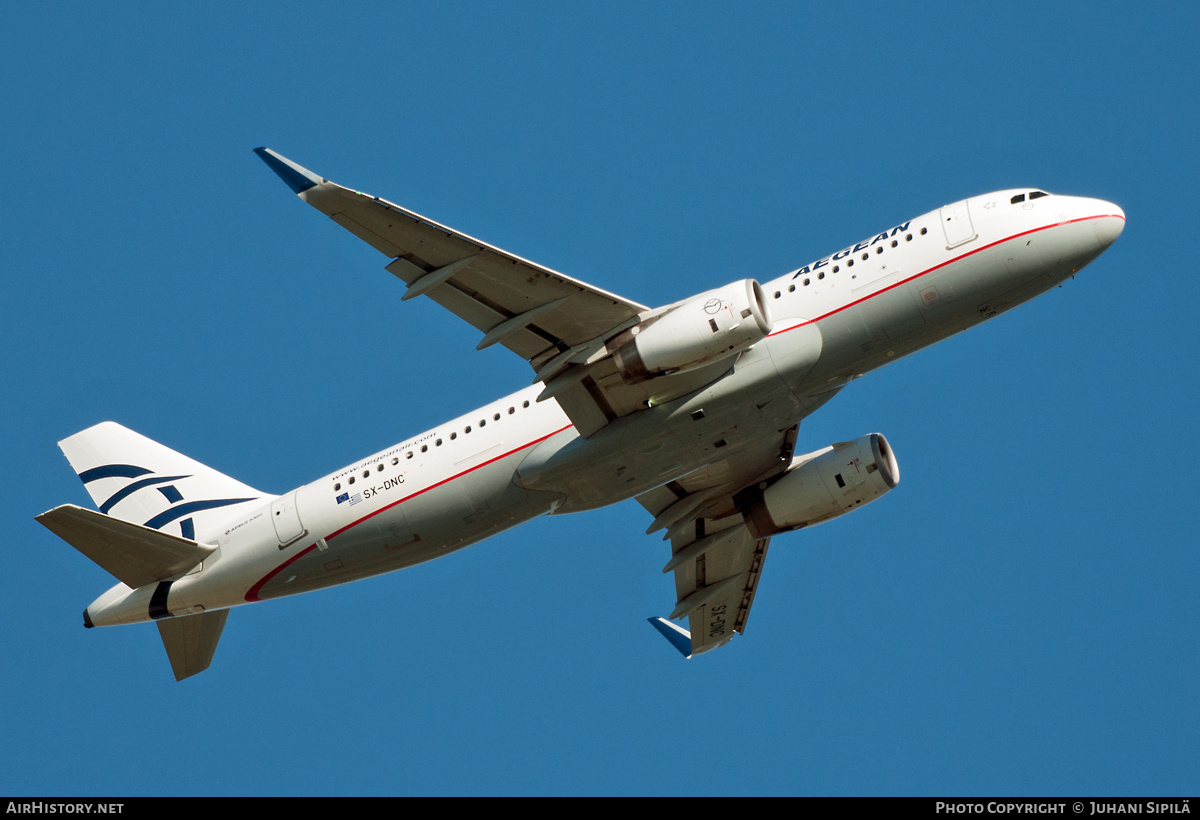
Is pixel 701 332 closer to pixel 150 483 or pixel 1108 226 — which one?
pixel 1108 226

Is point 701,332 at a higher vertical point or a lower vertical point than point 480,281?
lower

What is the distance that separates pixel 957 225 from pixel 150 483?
2468 cm

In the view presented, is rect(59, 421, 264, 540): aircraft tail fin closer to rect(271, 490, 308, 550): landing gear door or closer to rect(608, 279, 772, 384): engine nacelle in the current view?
rect(271, 490, 308, 550): landing gear door

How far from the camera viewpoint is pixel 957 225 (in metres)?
32.2

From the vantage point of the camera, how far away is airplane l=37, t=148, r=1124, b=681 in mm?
30641

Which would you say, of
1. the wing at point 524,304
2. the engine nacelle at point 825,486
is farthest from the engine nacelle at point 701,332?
the engine nacelle at point 825,486

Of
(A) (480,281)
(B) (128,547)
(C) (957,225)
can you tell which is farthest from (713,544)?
(B) (128,547)

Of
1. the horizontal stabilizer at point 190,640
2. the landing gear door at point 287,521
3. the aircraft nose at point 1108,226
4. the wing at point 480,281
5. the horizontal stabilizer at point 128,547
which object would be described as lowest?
the horizontal stabilizer at point 190,640

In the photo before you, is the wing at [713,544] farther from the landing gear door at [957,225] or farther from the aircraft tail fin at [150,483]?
the aircraft tail fin at [150,483]

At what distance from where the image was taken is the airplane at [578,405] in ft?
101

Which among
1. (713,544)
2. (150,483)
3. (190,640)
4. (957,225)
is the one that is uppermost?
(957,225)

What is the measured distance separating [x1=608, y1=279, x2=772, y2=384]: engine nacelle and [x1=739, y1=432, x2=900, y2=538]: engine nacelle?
8179mm

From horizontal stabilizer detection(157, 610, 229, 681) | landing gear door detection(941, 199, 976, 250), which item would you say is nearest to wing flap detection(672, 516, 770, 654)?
landing gear door detection(941, 199, 976, 250)

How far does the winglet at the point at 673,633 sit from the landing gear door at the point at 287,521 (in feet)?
43.4
